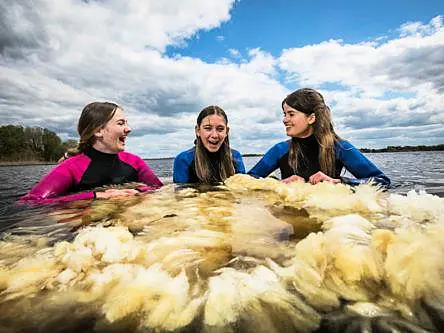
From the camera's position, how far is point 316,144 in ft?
24.3

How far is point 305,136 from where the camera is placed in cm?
744

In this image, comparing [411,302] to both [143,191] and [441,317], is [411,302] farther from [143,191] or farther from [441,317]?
[143,191]

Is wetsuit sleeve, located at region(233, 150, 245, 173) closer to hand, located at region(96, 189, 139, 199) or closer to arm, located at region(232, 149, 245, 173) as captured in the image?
arm, located at region(232, 149, 245, 173)

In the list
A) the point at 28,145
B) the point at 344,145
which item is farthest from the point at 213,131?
the point at 28,145

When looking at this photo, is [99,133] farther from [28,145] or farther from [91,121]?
[28,145]

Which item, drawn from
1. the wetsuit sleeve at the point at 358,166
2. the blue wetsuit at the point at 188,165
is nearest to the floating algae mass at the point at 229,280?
the wetsuit sleeve at the point at 358,166

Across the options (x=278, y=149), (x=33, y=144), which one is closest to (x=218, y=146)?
(x=278, y=149)

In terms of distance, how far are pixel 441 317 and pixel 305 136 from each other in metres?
6.23

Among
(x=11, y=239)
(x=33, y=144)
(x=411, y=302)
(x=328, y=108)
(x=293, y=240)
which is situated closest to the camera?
(x=411, y=302)

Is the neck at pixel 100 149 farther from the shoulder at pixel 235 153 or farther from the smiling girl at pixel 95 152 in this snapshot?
the shoulder at pixel 235 153

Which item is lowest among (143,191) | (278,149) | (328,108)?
(143,191)

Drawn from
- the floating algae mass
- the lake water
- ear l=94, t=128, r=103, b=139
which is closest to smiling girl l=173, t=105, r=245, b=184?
ear l=94, t=128, r=103, b=139

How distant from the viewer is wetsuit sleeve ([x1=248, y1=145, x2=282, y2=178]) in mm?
8125

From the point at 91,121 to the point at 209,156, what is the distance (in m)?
2.83
